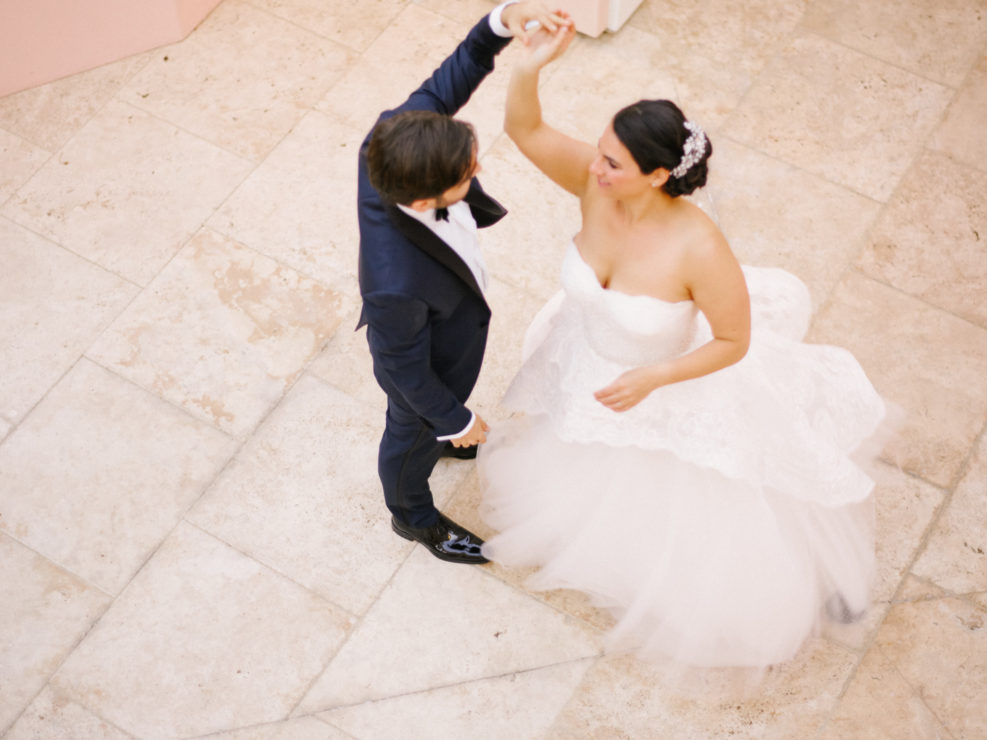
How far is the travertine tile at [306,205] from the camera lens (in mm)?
3762

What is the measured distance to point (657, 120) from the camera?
2.12m

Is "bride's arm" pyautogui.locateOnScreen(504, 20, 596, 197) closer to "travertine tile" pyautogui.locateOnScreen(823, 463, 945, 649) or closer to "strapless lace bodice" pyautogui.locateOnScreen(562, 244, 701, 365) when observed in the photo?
"strapless lace bodice" pyautogui.locateOnScreen(562, 244, 701, 365)

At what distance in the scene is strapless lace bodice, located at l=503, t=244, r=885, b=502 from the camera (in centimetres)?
249

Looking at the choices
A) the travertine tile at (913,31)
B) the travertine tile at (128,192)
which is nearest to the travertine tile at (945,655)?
the travertine tile at (913,31)

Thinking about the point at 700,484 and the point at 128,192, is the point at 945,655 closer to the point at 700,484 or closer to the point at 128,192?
the point at 700,484

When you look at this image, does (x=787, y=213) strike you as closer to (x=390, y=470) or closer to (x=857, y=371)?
(x=857, y=371)

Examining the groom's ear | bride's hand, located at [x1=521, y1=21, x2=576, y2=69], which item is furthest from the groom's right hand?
bride's hand, located at [x1=521, y1=21, x2=576, y2=69]

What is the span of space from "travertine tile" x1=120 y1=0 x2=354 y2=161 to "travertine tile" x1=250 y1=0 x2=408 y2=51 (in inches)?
1.7

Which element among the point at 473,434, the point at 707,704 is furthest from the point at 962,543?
the point at 473,434

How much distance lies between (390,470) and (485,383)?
0.74 metres

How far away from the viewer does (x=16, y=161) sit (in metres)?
4.00

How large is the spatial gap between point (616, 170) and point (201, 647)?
1.98 m

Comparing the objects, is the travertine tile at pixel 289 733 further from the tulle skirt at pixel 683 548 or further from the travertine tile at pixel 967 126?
the travertine tile at pixel 967 126

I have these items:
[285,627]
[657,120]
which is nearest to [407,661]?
[285,627]
